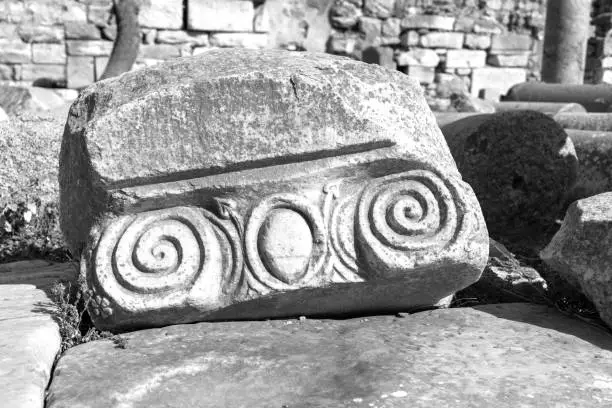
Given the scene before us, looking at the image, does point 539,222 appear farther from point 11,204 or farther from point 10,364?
point 10,364

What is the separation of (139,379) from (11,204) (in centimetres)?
257

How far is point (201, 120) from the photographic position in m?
2.81

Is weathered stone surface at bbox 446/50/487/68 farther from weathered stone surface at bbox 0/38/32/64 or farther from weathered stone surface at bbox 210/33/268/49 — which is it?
weathered stone surface at bbox 0/38/32/64

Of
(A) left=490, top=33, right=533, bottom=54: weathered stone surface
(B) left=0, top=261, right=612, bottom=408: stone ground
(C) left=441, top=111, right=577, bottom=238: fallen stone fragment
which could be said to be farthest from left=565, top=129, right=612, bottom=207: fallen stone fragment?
(A) left=490, top=33, right=533, bottom=54: weathered stone surface

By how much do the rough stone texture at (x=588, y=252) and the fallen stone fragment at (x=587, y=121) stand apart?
3.90m

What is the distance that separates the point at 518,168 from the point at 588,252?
7.88 ft

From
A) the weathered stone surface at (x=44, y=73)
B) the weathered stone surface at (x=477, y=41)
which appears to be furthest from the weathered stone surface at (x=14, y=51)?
the weathered stone surface at (x=477, y=41)

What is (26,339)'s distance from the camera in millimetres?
2650

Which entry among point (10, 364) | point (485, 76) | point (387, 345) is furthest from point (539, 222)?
point (485, 76)

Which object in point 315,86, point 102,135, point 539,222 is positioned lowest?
point 539,222

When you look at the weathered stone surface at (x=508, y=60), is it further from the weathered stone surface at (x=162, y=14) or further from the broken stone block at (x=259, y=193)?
the broken stone block at (x=259, y=193)

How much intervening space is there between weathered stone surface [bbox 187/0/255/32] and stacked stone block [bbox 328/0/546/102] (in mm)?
1786

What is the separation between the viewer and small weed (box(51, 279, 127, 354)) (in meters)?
2.81

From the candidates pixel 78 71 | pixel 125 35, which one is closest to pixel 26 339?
pixel 125 35
